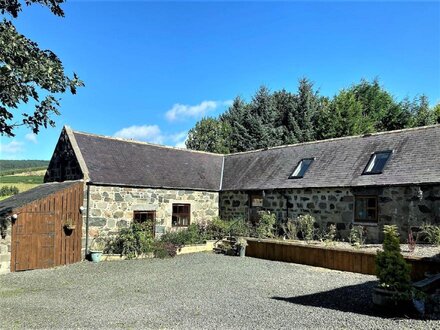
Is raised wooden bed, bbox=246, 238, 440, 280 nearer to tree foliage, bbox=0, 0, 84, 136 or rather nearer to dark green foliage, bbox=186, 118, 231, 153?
tree foliage, bbox=0, 0, 84, 136

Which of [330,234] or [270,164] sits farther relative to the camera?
[270,164]

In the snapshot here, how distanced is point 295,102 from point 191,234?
1858 cm


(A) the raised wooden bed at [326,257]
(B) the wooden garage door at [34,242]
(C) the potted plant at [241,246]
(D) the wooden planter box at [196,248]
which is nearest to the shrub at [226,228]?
(D) the wooden planter box at [196,248]

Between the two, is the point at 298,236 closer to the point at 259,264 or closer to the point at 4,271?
the point at 259,264

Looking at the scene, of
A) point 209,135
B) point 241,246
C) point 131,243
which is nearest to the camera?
point 131,243

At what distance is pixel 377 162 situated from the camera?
15.1m

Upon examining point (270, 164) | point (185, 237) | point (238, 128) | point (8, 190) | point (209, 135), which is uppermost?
point (209, 135)

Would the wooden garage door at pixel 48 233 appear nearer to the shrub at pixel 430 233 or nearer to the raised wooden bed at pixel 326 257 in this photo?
the raised wooden bed at pixel 326 257

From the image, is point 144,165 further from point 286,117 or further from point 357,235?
point 286,117

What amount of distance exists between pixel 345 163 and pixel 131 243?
31.6ft

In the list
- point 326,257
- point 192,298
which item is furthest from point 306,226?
point 192,298

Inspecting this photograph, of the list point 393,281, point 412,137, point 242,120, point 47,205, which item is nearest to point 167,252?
point 47,205

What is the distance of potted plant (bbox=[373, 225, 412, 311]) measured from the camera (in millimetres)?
6688

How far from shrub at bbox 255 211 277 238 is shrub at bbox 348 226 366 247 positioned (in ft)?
11.2
